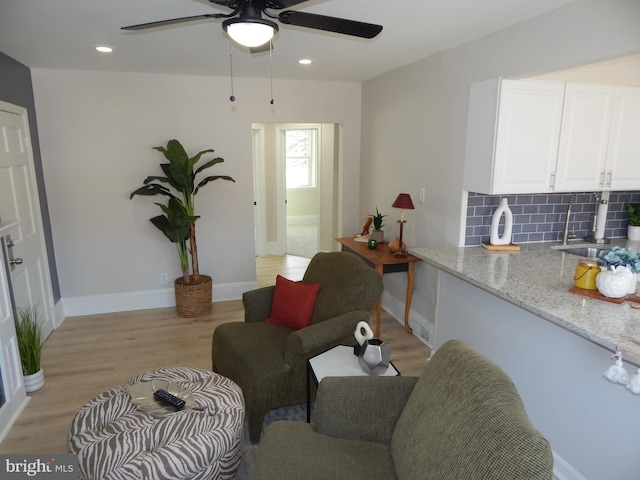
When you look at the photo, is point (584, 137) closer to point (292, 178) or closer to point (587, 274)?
point (587, 274)

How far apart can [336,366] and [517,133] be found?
1.88 meters

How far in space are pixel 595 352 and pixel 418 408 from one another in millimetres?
1023

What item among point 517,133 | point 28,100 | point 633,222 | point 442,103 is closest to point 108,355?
point 28,100

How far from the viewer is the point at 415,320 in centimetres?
381

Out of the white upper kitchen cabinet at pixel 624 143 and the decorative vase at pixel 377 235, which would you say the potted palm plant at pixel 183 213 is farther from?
the white upper kitchen cabinet at pixel 624 143

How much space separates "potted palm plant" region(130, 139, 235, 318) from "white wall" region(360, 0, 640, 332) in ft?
5.39

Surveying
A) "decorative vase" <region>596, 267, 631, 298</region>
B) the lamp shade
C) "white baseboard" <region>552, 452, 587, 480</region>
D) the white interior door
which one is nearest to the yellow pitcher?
"decorative vase" <region>596, 267, 631, 298</region>

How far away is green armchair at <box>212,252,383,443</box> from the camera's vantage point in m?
2.31

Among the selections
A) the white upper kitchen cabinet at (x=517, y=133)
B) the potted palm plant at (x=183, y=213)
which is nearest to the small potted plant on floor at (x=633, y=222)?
the white upper kitchen cabinet at (x=517, y=133)

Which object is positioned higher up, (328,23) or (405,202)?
(328,23)

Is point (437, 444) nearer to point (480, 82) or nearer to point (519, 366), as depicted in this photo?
point (519, 366)

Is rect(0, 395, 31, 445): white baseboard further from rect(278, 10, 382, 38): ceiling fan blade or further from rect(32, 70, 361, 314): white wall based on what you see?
rect(278, 10, 382, 38): ceiling fan blade

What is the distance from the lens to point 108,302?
14.3ft

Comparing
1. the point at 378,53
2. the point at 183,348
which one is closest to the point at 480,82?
the point at 378,53
